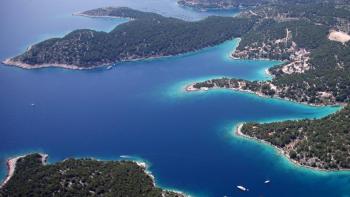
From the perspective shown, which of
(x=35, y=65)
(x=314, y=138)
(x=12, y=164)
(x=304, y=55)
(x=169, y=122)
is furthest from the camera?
(x=35, y=65)

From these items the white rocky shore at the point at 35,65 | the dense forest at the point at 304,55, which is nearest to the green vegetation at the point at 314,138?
the dense forest at the point at 304,55

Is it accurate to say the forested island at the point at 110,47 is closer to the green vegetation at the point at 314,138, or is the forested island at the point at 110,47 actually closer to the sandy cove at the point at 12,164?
the sandy cove at the point at 12,164

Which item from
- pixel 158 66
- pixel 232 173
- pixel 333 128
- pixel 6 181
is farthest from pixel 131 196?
pixel 158 66

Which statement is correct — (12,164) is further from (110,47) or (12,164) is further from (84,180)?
(110,47)

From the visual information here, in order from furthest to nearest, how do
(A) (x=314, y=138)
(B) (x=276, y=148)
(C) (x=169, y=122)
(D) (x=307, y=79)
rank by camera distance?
1. (D) (x=307, y=79)
2. (C) (x=169, y=122)
3. (B) (x=276, y=148)
4. (A) (x=314, y=138)

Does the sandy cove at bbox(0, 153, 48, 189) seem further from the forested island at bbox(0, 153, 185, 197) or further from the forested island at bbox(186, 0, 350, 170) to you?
the forested island at bbox(186, 0, 350, 170)

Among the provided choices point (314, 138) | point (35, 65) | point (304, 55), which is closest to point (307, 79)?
point (304, 55)

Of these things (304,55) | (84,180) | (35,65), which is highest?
(304,55)

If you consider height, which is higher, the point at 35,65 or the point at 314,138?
the point at 314,138
